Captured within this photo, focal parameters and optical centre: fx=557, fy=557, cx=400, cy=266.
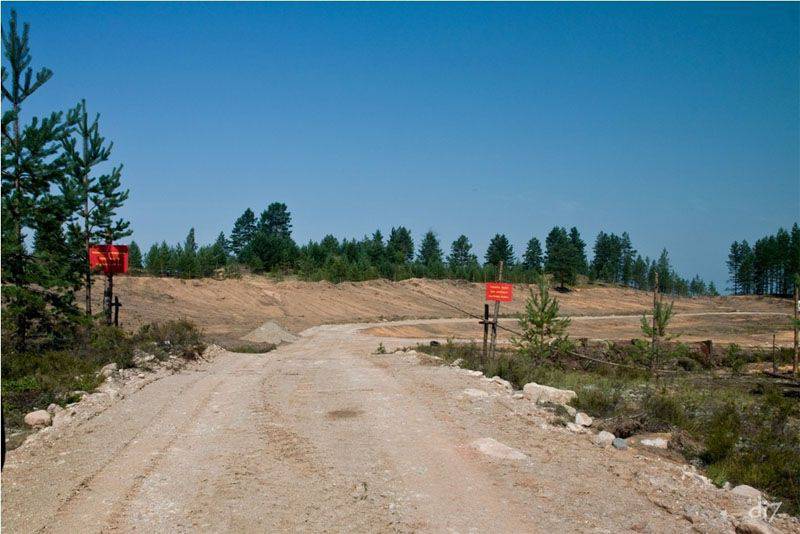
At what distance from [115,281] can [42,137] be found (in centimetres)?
3455

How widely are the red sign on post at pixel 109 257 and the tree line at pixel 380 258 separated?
98.7ft

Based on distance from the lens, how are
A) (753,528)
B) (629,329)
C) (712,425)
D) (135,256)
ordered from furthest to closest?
1. (135,256)
2. (629,329)
3. (712,425)
4. (753,528)

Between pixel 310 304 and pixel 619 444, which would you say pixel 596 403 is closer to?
pixel 619 444

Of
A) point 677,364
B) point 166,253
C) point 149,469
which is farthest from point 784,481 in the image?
point 166,253

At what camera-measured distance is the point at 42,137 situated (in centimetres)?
1504

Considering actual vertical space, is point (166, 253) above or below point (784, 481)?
above

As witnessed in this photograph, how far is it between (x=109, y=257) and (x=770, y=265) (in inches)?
5277

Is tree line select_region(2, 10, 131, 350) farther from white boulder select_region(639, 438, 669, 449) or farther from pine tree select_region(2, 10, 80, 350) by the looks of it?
white boulder select_region(639, 438, 669, 449)

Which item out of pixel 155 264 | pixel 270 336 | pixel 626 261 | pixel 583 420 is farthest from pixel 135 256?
pixel 626 261

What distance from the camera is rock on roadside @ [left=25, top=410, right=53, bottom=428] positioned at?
885 cm

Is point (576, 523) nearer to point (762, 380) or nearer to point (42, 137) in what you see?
point (42, 137)

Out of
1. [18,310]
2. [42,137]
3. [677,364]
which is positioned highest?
[42,137]

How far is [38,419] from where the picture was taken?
29.3 ft

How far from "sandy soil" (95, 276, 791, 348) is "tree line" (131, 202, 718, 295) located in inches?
272
